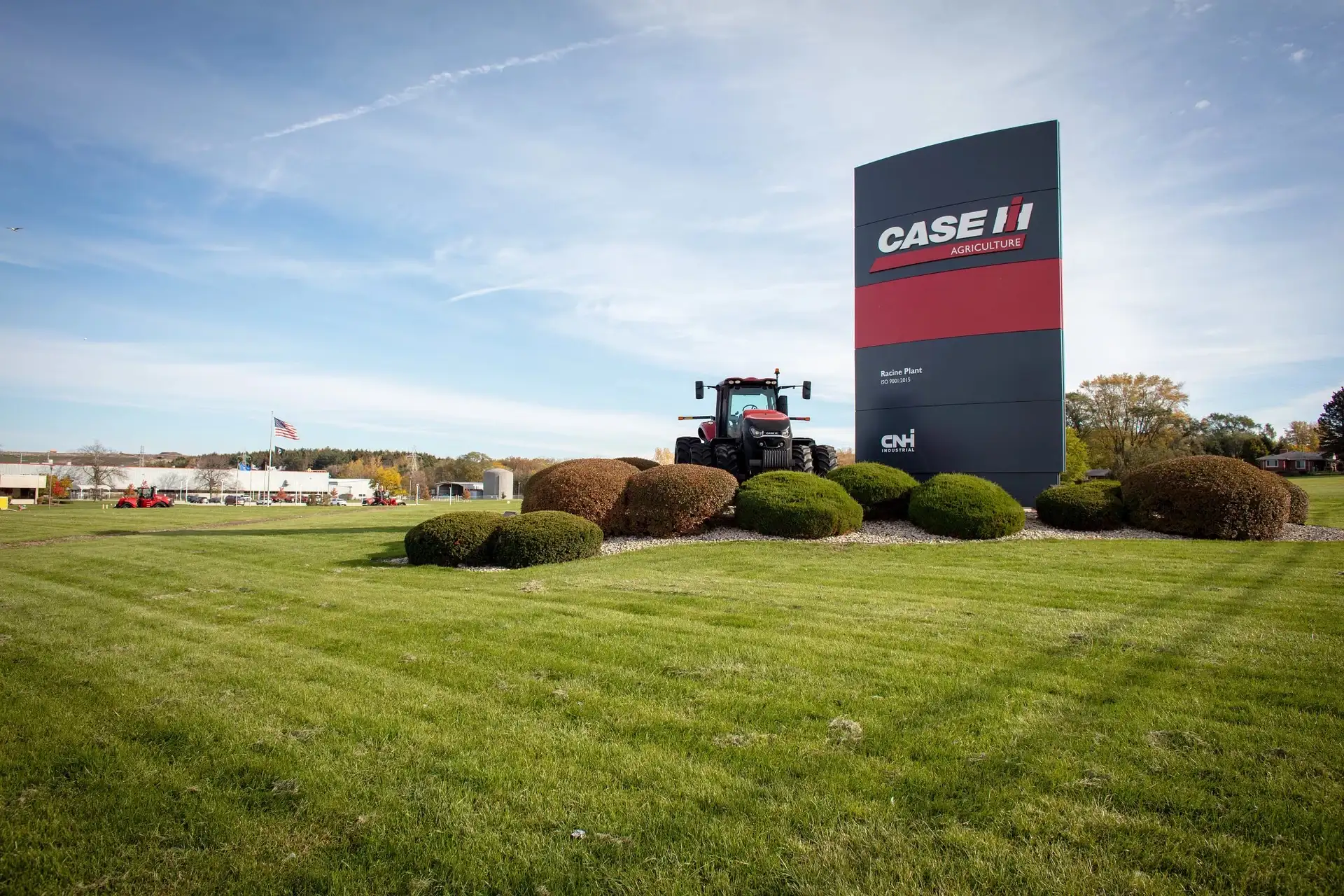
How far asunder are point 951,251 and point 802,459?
6187 millimetres

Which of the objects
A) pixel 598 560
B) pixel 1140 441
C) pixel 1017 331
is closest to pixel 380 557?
pixel 598 560

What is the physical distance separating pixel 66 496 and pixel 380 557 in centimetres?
6179

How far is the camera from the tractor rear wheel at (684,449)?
57.0 ft

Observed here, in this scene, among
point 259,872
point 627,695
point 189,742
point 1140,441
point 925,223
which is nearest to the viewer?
point 259,872

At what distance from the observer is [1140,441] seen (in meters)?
47.6

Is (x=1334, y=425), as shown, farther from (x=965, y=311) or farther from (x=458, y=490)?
(x=458, y=490)

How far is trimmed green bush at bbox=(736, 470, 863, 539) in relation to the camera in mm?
13172

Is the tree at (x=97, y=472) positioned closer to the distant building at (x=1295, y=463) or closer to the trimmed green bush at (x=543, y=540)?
the trimmed green bush at (x=543, y=540)

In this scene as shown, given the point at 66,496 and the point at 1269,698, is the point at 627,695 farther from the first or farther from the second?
the point at 66,496

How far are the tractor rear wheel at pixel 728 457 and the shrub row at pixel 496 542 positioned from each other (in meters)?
5.81

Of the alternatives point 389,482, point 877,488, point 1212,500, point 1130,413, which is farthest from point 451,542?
point 389,482

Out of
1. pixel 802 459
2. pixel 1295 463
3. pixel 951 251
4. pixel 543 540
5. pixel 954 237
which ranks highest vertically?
pixel 954 237

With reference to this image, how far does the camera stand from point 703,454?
17.4 metres

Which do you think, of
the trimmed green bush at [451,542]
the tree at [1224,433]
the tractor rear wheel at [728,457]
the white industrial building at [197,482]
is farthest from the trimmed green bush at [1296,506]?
the white industrial building at [197,482]
